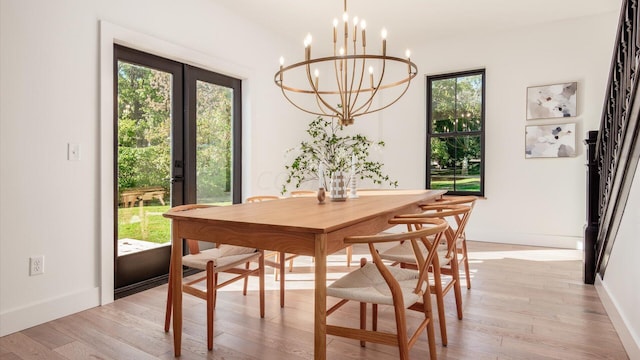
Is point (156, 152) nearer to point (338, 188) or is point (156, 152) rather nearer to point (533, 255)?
point (338, 188)

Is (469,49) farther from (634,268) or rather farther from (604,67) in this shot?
(634,268)

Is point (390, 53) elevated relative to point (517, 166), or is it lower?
elevated

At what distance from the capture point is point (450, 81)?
528 cm

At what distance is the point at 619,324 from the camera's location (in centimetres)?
223

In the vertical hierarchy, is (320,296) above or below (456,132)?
below

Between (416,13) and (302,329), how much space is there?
141 inches

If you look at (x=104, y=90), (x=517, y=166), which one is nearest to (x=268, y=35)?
(x=104, y=90)

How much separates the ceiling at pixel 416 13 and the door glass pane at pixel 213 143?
2.99ft

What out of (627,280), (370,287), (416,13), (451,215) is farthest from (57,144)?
(416,13)

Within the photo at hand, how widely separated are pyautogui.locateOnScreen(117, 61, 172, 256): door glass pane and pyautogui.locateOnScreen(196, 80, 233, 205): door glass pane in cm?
36

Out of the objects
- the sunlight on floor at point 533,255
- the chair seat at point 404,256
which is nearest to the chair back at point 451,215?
the chair seat at point 404,256

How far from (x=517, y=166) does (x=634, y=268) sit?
302 cm

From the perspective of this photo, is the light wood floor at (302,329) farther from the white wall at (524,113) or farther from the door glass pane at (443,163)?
the door glass pane at (443,163)

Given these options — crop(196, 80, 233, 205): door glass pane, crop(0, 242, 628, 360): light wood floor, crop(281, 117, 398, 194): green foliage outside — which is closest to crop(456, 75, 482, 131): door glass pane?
crop(281, 117, 398, 194): green foliage outside
